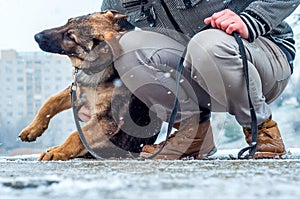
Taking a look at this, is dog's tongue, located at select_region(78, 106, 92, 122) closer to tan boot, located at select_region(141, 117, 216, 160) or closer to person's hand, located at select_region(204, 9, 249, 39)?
tan boot, located at select_region(141, 117, 216, 160)

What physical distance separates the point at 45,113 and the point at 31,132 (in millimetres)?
90

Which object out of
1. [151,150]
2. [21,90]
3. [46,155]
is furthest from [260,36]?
[21,90]

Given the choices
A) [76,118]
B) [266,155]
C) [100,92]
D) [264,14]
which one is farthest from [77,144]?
[264,14]

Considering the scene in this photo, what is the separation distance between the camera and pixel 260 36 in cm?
169

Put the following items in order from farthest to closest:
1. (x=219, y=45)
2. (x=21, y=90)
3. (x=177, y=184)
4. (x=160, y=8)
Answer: (x=21, y=90)
(x=160, y=8)
(x=219, y=45)
(x=177, y=184)

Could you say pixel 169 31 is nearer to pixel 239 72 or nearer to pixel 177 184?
pixel 239 72

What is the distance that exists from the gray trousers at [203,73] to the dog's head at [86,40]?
48mm

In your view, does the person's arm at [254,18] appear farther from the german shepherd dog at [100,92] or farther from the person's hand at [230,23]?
the german shepherd dog at [100,92]

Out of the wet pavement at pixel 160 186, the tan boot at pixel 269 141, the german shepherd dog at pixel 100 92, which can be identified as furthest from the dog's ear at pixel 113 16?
the wet pavement at pixel 160 186

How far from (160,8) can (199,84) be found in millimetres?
334

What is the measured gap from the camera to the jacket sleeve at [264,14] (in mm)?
1538

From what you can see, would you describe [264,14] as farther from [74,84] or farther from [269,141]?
[74,84]

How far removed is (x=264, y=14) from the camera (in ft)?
5.14

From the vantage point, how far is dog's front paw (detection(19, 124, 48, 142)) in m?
1.83
